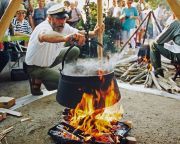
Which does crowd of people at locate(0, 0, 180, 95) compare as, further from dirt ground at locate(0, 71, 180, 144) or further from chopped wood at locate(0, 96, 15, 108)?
chopped wood at locate(0, 96, 15, 108)

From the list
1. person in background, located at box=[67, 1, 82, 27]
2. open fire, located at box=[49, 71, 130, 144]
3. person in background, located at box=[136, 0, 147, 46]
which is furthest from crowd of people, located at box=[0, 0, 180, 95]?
person in background, located at box=[136, 0, 147, 46]

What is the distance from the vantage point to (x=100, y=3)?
377cm

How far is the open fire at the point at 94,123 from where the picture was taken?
3.33 metres

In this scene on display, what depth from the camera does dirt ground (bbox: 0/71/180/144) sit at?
3891mm

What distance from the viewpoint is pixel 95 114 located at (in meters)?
3.79

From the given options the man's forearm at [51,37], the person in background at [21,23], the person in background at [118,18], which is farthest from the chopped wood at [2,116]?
the person in background at [118,18]

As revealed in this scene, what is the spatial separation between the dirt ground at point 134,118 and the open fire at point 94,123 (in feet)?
0.84

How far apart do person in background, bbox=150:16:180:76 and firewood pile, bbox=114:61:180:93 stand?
0.24 meters

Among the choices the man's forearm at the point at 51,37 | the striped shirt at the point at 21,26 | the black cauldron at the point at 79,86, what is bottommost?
the black cauldron at the point at 79,86

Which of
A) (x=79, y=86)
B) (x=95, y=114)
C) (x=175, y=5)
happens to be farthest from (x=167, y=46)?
(x=175, y=5)

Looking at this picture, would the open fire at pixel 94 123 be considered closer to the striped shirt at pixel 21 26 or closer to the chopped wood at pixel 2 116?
the chopped wood at pixel 2 116

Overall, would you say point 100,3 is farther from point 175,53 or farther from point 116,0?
point 116,0

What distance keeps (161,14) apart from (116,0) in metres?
2.39

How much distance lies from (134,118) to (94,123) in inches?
39.9
